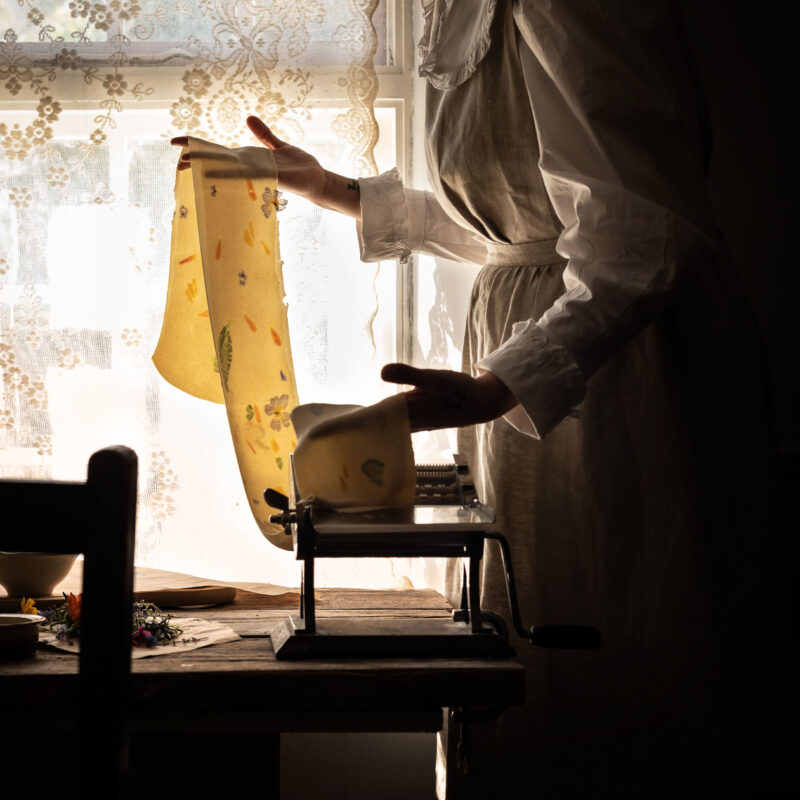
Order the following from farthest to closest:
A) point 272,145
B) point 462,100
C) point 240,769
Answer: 1. point 272,145
2. point 462,100
3. point 240,769

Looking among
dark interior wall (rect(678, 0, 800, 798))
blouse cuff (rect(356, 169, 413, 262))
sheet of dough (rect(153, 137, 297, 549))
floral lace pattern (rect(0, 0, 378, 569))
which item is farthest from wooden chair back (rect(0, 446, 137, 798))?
dark interior wall (rect(678, 0, 800, 798))

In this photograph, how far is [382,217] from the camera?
1.43 meters

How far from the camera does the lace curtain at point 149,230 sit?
158 centimetres

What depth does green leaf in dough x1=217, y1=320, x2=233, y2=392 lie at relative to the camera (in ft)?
3.92

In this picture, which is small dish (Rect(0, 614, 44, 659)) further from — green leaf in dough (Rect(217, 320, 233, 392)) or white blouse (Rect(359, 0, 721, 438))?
white blouse (Rect(359, 0, 721, 438))

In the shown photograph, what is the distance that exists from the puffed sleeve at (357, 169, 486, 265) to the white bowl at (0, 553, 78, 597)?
2.20ft

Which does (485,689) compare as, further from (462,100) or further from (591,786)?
(462,100)

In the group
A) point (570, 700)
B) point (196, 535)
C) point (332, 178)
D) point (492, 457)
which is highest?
point (332, 178)

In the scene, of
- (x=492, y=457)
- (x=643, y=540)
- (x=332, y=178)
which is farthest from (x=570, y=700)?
(x=332, y=178)

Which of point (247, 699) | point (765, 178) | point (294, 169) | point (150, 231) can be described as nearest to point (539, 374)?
point (247, 699)

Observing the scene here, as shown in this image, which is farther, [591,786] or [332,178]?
[332,178]

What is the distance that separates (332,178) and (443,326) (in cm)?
36

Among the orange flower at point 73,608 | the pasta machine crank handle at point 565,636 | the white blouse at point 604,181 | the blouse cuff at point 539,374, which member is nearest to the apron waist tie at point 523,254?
the white blouse at point 604,181

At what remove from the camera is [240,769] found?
958 millimetres
